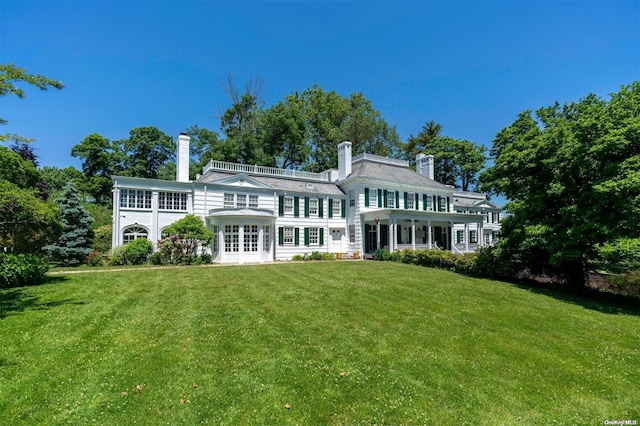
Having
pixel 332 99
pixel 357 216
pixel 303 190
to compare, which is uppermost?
pixel 332 99

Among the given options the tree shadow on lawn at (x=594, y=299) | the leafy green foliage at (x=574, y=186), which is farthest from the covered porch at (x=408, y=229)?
the tree shadow on lawn at (x=594, y=299)

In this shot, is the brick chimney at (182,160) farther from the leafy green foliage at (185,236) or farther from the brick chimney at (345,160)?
the brick chimney at (345,160)

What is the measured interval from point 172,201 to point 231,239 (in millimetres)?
4675

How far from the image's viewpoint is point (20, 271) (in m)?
10.6

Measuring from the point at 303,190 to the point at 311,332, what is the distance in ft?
65.9

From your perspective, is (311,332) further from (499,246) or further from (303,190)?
(303,190)

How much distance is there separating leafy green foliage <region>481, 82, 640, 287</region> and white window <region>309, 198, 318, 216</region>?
13182 millimetres

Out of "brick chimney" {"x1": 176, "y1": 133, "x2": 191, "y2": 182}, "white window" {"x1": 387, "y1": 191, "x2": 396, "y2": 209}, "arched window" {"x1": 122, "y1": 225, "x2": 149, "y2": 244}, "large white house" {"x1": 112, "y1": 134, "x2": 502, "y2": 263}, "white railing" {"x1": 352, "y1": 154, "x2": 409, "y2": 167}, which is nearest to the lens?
"arched window" {"x1": 122, "y1": 225, "x2": 149, "y2": 244}

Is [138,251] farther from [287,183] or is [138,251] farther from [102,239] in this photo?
[287,183]

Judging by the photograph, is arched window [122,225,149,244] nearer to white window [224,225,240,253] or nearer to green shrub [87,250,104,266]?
green shrub [87,250,104,266]

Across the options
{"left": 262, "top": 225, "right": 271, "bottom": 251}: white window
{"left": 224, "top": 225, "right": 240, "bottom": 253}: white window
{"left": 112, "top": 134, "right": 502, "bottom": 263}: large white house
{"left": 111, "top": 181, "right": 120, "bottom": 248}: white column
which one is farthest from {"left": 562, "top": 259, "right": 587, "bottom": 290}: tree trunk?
{"left": 111, "top": 181, "right": 120, "bottom": 248}: white column

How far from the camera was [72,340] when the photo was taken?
5965 mm

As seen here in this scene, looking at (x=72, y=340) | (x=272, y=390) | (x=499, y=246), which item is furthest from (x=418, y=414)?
(x=499, y=246)

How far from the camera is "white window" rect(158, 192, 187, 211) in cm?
2122
